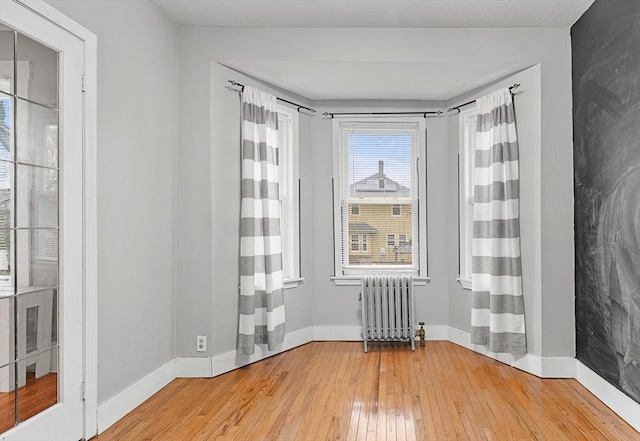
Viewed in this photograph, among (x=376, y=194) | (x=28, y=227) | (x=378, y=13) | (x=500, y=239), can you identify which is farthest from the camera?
(x=376, y=194)

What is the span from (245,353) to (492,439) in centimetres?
203

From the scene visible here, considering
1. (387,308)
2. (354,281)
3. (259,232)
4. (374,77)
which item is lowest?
(387,308)

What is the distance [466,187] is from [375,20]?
1.83 meters

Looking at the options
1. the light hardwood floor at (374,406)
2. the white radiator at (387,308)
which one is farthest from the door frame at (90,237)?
the white radiator at (387,308)

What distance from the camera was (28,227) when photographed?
2.38 m

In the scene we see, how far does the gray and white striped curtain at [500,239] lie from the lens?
4086mm

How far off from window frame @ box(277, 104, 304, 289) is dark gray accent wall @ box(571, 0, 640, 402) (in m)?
2.45

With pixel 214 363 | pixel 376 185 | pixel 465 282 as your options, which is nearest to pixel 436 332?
pixel 465 282

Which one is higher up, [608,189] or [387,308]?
[608,189]

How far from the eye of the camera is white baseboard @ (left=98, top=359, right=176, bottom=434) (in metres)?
2.96

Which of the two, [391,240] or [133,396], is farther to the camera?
[391,240]

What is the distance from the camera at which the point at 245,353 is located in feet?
13.4

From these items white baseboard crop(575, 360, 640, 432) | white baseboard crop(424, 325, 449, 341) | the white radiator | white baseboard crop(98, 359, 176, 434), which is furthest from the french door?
white baseboard crop(424, 325, 449, 341)

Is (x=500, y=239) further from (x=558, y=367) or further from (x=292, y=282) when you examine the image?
(x=292, y=282)
